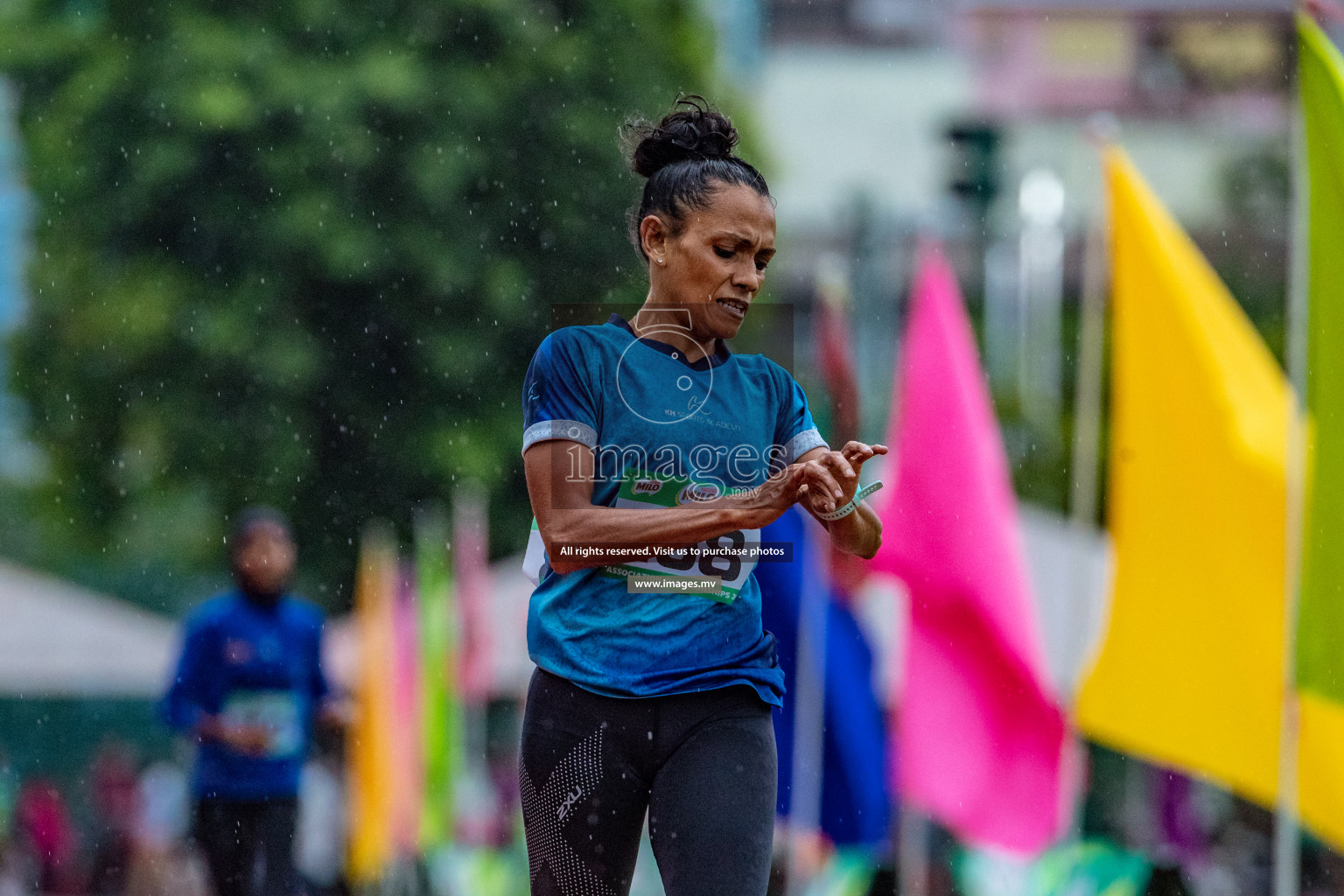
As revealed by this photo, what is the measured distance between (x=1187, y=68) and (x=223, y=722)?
31.3 m

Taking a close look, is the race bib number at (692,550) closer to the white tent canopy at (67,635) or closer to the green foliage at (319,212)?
the white tent canopy at (67,635)

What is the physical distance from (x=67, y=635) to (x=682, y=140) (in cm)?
1100

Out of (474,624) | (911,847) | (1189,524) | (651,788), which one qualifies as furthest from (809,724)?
(474,624)

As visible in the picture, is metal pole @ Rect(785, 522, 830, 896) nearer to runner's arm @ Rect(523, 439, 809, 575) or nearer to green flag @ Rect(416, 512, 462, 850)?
runner's arm @ Rect(523, 439, 809, 575)

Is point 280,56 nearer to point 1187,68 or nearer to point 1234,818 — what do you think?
point 1234,818

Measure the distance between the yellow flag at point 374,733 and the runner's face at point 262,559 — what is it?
6.03 m

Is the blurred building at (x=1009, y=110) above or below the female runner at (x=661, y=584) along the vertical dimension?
above

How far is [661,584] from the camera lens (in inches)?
106

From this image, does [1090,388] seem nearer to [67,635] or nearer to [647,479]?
[647,479]

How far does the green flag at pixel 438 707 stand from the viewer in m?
11.6

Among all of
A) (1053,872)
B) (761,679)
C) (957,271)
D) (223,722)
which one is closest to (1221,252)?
(957,271)

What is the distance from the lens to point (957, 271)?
26641 millimetres

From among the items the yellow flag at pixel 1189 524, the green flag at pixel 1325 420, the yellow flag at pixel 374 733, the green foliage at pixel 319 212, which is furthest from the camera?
the green foliage at pixel 319 212

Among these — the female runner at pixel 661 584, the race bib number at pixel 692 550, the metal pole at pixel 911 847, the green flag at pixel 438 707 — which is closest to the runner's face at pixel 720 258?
the female runner at pixel 661 584
